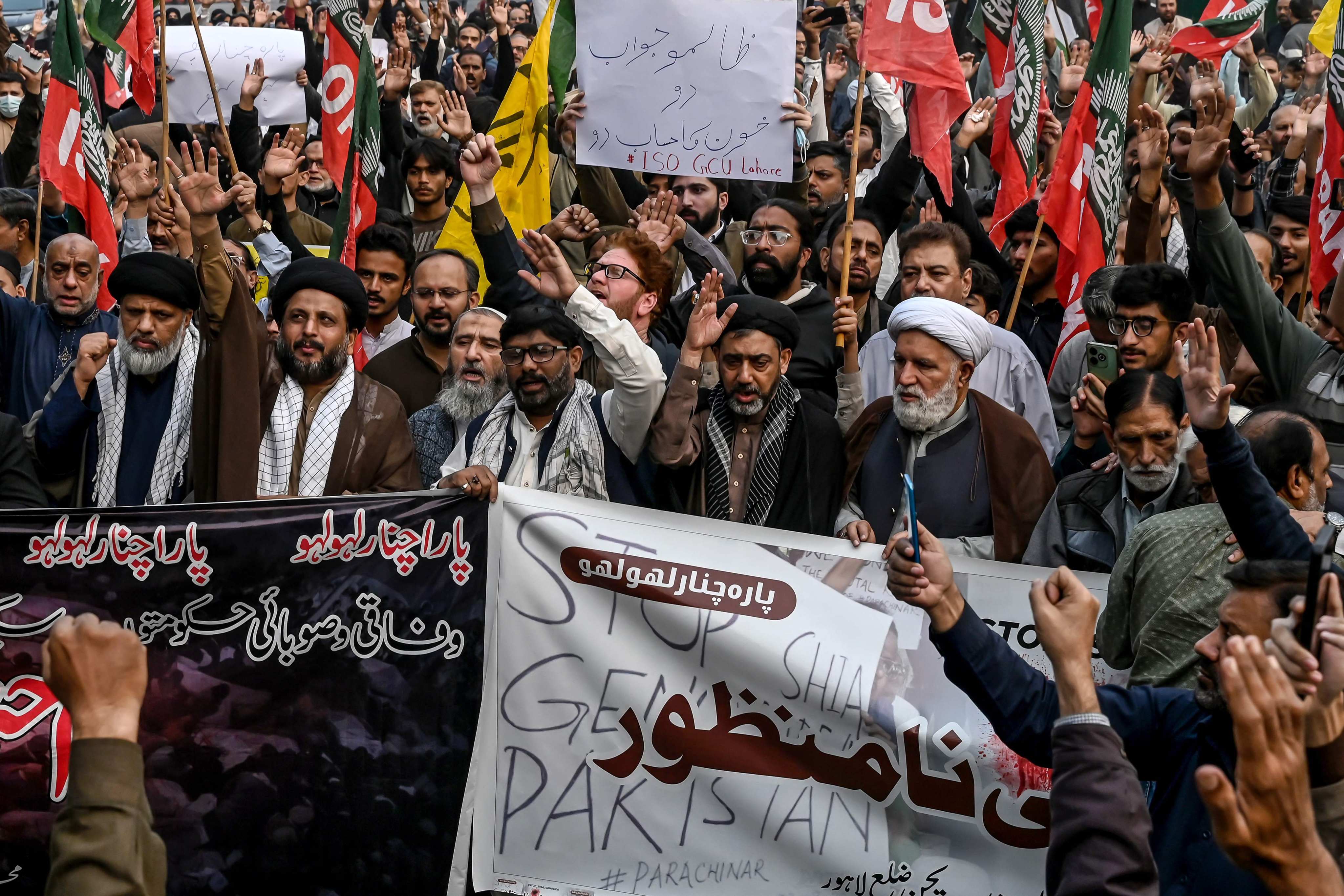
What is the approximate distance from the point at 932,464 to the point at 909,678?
0.76 meters

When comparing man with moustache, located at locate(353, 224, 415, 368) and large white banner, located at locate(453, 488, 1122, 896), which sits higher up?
man with moustache, located at locate(353, 224, 415, 368)

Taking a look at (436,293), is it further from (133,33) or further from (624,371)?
(133,33)

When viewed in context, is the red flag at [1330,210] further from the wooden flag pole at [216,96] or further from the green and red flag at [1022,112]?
the wooden flag pole at [216,96]

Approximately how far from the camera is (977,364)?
5.24m

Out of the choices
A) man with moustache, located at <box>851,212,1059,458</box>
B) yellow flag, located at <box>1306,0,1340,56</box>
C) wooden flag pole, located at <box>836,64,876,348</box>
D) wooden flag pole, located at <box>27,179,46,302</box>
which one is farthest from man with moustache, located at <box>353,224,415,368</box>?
yellow flag, located at <box>1306,0,1340,56</box>

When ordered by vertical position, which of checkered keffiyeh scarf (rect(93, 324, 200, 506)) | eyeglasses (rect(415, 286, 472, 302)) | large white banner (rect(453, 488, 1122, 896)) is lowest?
large white banner (rect(453, 488, 1122, 896))

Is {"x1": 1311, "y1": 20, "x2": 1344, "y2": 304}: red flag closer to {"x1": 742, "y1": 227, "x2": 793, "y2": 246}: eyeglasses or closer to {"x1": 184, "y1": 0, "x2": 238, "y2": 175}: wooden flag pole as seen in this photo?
{"x1": 742, "y1": 227, "x2": 793, "y2": 246}: eyeglasses

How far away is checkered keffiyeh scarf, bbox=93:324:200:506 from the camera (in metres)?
5.32

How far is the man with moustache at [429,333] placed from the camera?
20.3 ft

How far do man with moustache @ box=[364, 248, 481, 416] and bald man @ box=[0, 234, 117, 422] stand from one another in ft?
4.32

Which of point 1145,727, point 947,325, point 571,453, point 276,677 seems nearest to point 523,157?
point 571,453

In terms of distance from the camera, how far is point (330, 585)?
15.1ft

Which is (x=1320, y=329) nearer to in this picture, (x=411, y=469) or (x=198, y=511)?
(x=411, y=469)

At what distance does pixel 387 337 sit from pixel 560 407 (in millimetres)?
1953
